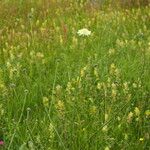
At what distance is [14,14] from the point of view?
7.39m

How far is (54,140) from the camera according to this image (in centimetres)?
322

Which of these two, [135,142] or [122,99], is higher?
[122,99]

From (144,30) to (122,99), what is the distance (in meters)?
2.67

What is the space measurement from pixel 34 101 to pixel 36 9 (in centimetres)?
386

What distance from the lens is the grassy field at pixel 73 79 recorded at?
10.3ft

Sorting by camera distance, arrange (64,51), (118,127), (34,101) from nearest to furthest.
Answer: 1. (118,127)
2. (34,101)
3. (64,51)

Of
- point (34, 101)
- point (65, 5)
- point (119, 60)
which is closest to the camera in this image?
point (34, 101)

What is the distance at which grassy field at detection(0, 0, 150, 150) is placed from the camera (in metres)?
3.14

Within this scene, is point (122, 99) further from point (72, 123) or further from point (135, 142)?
point (72, 123)

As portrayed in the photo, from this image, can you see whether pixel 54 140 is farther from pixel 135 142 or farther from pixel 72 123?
pixel 135 142

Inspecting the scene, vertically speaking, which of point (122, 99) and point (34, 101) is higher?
point (122, 99)

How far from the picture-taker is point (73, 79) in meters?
3.88

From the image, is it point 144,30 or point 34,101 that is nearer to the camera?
point 34,101

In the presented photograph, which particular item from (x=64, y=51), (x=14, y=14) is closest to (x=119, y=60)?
(x=64, y=51)
